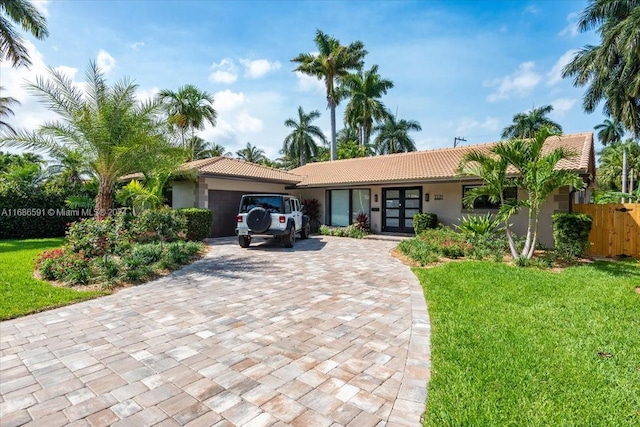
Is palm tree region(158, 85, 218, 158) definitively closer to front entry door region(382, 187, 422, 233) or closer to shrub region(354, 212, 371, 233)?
shrub region(354, 212, 371, 233)

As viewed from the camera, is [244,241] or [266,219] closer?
[266,219]

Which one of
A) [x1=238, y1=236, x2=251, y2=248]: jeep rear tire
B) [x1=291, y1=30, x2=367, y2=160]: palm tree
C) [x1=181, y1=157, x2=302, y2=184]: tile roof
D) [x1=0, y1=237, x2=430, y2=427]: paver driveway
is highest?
[x1=291, y1=30, x2=367, y2=160]: palm tree

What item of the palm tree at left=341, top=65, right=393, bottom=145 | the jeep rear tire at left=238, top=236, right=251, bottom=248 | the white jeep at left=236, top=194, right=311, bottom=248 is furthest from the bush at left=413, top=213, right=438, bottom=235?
the palm tree at left=341, top=65, right=393, bottom=145

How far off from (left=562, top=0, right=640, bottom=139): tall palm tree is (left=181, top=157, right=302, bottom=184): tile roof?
1676cm

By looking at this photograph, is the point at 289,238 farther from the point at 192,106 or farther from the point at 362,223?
the point at 192,106

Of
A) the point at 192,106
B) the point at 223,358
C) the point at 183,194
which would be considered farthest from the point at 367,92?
the point at 223,358

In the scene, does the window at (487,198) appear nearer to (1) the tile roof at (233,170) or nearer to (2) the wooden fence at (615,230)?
(2) the wooden fence at (615,230)

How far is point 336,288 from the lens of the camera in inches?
257

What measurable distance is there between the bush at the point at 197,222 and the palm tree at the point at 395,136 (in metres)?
26.1

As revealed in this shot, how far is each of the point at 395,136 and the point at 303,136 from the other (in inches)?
419

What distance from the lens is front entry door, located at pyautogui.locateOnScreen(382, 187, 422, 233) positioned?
51.7ft

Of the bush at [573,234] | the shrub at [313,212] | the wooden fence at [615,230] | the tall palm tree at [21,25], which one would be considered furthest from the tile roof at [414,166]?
the tall palm tree at [21,25]

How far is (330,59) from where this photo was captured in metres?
26.3

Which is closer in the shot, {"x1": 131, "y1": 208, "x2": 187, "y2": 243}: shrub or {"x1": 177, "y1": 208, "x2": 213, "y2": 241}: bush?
{"x1": 131, "y1": 208, "x2": 187, "y2": 243}: shrub
